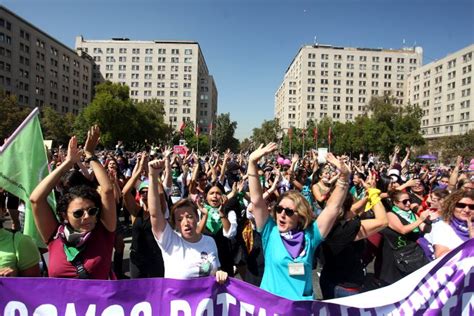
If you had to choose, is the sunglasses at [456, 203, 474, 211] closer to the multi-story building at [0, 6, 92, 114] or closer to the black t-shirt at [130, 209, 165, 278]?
the black t-shirt at [130, 209, 165, 278]

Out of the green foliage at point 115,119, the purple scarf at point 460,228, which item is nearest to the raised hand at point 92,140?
the purple scarf at point 460,228

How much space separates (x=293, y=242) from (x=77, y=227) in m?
1.71

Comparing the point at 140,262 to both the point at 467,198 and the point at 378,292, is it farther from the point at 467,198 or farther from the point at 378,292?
the point at 467,198

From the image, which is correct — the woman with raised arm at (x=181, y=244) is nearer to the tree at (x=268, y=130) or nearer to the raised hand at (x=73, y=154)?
the raised hand at (x=73, y=154)

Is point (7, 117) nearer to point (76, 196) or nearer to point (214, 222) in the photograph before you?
point (214, 222)

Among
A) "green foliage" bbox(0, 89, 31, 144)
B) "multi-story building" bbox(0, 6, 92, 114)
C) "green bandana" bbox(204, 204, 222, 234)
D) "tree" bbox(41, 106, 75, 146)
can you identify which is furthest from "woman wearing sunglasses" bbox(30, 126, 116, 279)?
"multi-story building" bbox(0, 6, 92, 114)

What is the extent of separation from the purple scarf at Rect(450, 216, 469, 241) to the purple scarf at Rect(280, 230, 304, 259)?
1645 millimetres

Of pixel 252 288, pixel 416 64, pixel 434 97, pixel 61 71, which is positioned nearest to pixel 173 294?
pixel 252 288

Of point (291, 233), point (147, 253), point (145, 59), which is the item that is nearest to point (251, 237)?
point (147, 253)

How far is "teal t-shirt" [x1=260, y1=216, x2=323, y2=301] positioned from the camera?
8.96ft

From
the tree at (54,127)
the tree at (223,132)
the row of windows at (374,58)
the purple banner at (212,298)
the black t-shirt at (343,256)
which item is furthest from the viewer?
the row of windows at (374,58)

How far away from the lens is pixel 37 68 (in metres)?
69.9

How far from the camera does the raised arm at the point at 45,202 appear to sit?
2.65 metres

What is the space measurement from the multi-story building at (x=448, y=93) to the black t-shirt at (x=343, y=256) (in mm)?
71977
